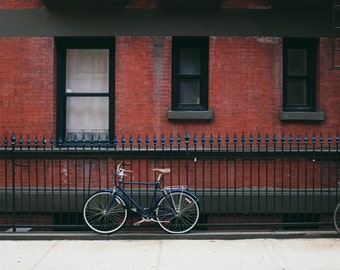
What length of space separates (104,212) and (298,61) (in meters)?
5.29

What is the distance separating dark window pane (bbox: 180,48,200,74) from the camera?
10148 mm

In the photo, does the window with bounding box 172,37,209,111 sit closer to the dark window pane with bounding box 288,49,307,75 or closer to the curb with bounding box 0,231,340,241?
the dark window pane with bounding box 288,49,307,75

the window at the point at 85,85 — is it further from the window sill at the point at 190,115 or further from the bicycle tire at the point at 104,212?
the bicycle tire at the point at 104,212

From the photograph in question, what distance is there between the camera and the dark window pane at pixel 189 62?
33.3 ft

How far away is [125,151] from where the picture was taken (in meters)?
9.23

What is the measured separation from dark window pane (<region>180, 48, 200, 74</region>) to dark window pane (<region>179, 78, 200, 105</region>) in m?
0.20

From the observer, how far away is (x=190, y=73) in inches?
400

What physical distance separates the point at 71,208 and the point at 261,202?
12.5ft

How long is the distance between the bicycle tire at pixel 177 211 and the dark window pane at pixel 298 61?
3.97 m

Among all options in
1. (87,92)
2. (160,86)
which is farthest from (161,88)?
(87,92)

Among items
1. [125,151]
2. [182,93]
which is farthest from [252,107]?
[125,151]
